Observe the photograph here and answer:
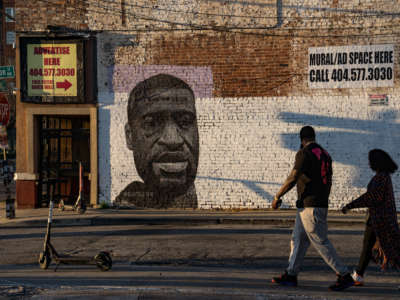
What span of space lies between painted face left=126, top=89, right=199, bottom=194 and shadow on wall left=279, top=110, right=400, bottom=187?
10.0 feet

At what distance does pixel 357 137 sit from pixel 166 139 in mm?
5438

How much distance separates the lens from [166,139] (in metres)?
17.4

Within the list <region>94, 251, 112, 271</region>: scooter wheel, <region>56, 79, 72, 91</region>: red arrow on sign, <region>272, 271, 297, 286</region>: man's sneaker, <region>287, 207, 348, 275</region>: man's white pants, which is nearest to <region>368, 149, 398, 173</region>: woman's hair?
<region>287, 207, 348, 275</region>: man's white pants

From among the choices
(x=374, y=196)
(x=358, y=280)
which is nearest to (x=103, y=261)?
(x=358, y=280)

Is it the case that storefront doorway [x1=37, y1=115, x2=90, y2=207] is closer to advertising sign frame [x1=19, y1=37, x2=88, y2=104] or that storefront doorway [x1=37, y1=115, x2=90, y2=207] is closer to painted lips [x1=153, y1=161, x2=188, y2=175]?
advertising sign frame [x1=19, y1=37, x2=88, y2=104]

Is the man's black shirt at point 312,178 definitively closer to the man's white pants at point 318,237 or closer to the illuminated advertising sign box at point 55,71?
the man's white pants at point 318,237

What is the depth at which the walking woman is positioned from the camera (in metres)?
7.18

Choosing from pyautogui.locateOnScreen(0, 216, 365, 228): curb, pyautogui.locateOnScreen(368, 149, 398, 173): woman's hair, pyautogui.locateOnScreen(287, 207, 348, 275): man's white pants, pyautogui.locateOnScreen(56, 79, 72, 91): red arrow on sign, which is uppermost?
pyautogui.locateOnScreen(56, 79, 72, 91): red arrow on sign

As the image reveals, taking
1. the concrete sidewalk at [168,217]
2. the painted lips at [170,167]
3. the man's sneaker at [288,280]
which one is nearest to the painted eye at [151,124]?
the painted lips at [170,167]

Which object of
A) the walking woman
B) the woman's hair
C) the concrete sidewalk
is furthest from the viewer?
the concrete sidewalk

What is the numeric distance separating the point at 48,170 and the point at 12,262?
8901 mm

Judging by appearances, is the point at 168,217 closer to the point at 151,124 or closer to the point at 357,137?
the point at 151,124

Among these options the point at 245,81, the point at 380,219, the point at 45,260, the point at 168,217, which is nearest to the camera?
the point at 380,219

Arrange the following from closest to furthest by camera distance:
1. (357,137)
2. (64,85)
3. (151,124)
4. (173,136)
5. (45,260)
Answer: (45,260) → (357,137) → (173,136) → (151,124) → (64,85)
